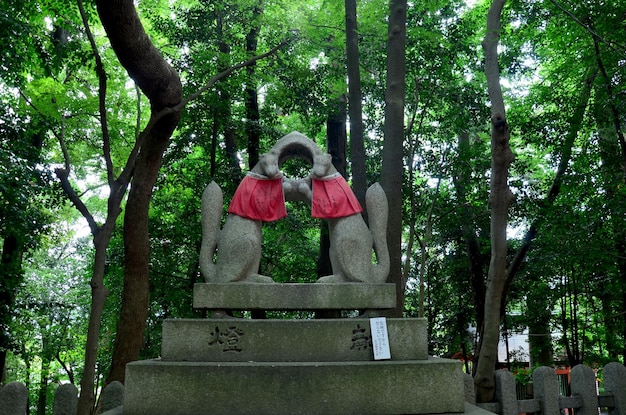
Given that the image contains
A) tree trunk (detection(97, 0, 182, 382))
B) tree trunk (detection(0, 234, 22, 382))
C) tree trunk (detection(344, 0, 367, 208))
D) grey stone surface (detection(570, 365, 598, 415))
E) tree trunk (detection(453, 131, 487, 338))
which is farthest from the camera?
tree trunk (detection(453, 131, 487, 338))

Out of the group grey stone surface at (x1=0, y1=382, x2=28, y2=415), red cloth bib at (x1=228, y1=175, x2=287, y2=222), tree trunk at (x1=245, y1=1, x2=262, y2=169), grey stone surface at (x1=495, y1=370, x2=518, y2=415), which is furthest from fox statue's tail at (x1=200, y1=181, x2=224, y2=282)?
tree trunk at (x1=245, y1=1, x2=262, y2=169)

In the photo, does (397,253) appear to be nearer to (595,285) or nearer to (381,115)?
(381,115)

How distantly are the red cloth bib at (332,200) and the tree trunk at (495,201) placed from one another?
2.89m

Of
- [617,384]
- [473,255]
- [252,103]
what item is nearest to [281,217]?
[617,384]

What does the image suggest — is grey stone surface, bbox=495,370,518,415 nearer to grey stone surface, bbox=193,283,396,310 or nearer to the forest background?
the forest background

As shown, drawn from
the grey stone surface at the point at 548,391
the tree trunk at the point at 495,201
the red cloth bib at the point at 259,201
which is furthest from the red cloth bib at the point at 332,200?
the grey stone surface at the point at 548,391

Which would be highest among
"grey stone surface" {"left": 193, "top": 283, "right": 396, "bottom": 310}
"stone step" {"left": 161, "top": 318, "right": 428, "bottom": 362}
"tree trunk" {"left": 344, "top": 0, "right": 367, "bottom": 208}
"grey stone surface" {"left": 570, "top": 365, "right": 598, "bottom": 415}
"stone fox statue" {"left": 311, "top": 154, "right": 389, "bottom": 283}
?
"tree trunk" {"left": 344, "top": 0, "right": 367, "bottom": 208}

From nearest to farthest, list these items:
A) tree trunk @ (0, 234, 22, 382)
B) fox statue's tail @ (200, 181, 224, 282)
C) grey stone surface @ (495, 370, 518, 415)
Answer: fox statue's tail @ (200, 181, 224, 282) → grey stone surface @ (495, 370, 518, 415) → tree trunk @ (0, 234, 22, 382)

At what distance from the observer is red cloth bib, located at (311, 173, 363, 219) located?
4.54 m

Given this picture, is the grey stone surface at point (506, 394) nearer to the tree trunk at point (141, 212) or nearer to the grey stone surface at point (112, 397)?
the grey stone surface at point (112, 397)

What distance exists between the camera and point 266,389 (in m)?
3.76

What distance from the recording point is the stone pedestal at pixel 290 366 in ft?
12.3

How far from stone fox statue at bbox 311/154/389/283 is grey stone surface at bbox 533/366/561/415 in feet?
8.52

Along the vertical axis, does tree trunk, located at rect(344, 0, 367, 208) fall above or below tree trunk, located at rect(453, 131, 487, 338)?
above
